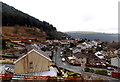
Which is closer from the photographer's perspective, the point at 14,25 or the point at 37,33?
the point at 14,25

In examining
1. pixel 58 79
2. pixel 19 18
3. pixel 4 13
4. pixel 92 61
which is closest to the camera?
pixel 58 79

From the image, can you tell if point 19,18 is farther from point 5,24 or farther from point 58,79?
point 58,79

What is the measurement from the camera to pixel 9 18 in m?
31.4

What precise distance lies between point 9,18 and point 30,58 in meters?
32.5

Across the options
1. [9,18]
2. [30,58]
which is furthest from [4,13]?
[30,58]

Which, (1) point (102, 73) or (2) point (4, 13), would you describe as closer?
(1) point (102, 73)

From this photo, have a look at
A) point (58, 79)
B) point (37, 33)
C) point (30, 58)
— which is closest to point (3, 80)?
point (58, 79)

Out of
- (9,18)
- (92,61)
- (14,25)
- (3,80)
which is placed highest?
(9,18)

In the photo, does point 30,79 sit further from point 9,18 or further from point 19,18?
point 19,18

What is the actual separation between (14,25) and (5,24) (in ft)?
8.82

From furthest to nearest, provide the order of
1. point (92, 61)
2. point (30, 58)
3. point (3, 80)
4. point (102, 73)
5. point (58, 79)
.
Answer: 1. point (92, 61)
2. point (102, 73)
3. point (30, 58)
4. point (3, 80)
5. point (58, 79)

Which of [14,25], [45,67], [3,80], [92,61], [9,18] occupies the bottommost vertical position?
[92,61]

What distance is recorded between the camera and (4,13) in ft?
98.0

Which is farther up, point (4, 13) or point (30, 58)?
point (4, 13)
